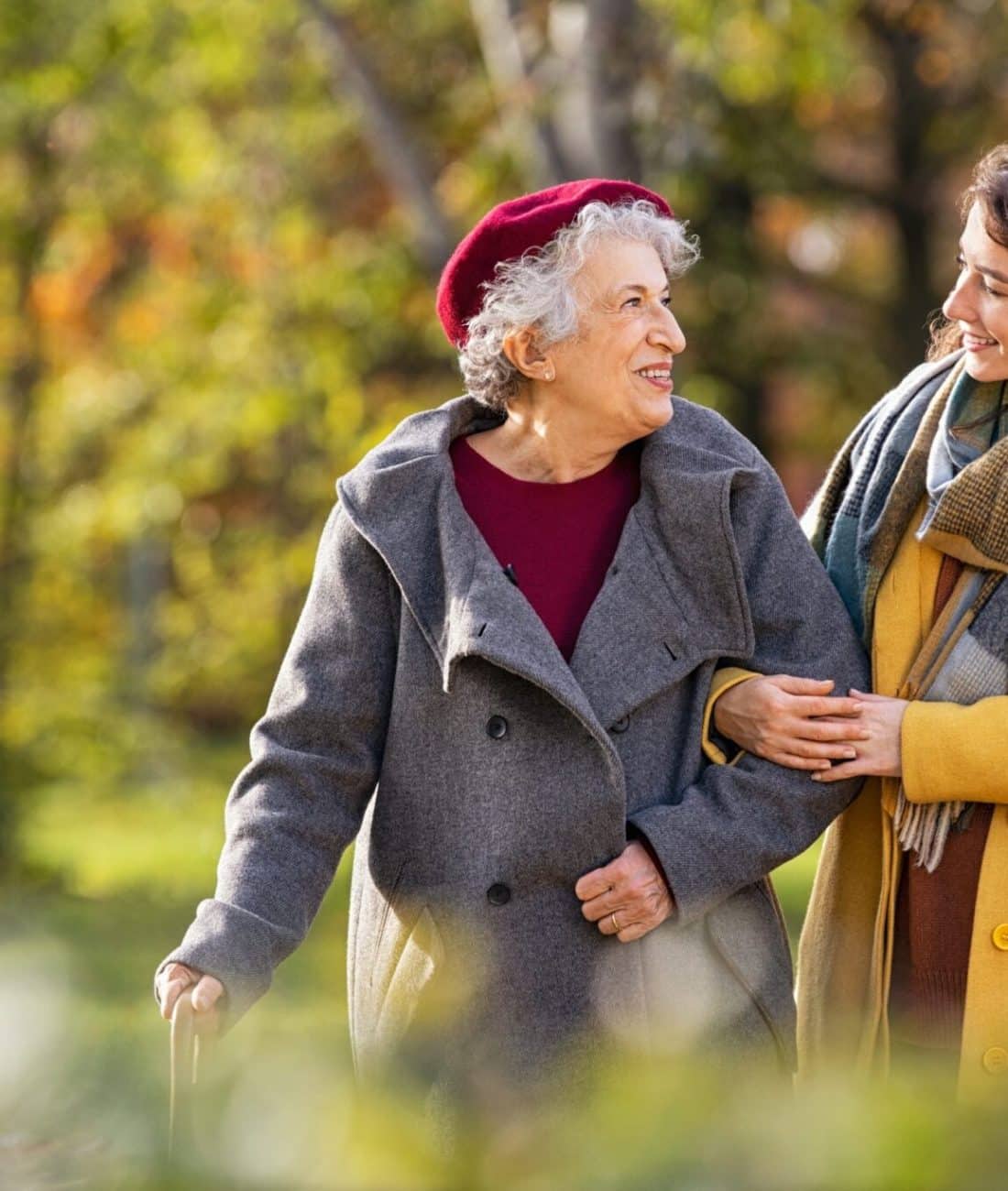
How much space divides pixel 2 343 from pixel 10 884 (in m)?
4.79

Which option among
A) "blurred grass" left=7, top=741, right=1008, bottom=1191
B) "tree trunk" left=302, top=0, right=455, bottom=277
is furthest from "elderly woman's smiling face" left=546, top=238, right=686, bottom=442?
"tree trunk" left=302, top=0, right=455, bottom=277

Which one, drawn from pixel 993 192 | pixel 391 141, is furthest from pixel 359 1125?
pixel 391 141

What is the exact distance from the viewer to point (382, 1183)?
1.07 metres

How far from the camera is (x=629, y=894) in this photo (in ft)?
8.80

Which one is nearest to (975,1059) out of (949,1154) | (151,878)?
(949,1154)

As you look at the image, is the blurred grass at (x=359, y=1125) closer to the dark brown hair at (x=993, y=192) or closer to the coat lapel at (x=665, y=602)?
the coat lapel at (x=665, y=602)

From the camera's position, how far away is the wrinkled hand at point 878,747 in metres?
2.68

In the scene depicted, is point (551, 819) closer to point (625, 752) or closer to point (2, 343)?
point (625, 752)

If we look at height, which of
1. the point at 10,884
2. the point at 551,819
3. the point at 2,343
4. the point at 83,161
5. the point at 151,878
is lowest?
the point at 151,878

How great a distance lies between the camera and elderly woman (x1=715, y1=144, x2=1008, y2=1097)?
104 inches

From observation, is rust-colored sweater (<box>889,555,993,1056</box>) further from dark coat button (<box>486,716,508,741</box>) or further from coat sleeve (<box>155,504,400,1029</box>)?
coat sleeve (<box>155,504,400,1029</box>)

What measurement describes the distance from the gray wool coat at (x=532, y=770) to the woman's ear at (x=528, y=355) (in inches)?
7.9

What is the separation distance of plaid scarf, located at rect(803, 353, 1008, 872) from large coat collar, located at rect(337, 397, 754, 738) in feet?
0.67

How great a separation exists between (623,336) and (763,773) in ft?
2.17
